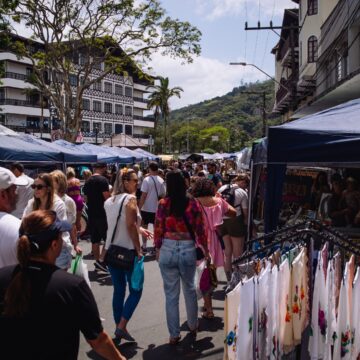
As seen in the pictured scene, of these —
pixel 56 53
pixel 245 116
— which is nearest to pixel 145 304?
pixel 56 53

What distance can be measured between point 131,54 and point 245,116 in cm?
13329

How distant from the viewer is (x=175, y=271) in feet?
16.3

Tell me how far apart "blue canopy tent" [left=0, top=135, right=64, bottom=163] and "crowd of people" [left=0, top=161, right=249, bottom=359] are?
5.14 ft

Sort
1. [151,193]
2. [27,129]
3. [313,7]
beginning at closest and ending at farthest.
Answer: [151,193] < [313,7] < [27,129]

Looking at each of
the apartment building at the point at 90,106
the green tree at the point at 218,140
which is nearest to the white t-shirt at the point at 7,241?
the apartment building at the point at 90,106

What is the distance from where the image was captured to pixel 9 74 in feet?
177

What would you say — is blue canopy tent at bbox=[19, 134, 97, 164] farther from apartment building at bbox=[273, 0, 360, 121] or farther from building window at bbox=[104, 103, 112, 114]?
building window at bbox=[104, 103, 112, 114]

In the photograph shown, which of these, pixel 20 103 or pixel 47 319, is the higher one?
pixel 20 103

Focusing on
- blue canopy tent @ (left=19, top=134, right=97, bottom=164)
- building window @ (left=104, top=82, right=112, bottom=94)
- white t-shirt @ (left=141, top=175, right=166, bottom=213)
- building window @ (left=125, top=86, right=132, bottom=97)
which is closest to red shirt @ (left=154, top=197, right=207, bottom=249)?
white t-shirt @ (left=141, top=175, right=166, bottom=213)

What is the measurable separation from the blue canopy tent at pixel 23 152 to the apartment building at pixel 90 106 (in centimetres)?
2996

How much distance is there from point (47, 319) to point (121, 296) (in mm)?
2968

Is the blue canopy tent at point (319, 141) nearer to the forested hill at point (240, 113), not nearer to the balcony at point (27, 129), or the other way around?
the balcony at point (27, 129)

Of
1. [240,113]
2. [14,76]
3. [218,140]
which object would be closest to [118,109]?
[14,76]

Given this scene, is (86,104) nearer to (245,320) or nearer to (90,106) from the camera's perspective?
(90,106)
